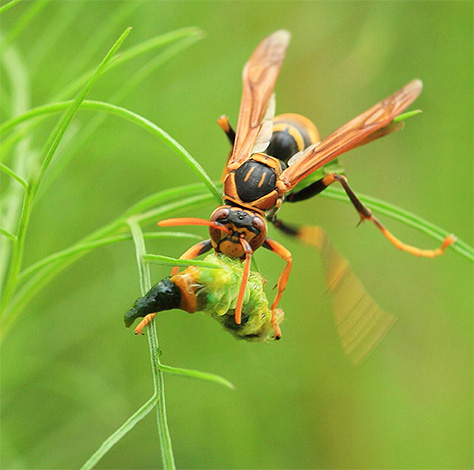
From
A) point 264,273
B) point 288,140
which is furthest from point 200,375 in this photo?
point 264,273

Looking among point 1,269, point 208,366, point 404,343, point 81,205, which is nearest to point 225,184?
point 1,269

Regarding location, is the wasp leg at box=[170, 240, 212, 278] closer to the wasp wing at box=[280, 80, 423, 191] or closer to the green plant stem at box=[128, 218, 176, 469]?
the green plant stem at box=[128, 218, 176, 469]

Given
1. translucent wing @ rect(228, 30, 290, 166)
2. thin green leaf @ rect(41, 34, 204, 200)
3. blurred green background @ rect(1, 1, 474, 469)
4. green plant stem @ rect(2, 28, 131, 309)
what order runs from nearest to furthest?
green plant stem @ rect(2, 28, 131, 309) < thin green leaf @ rect(41, 34, 204, 200) < translucent wing @ rect(228, 30, 290, 166) < blurred green background @ rect(1, 1, 474, 469)

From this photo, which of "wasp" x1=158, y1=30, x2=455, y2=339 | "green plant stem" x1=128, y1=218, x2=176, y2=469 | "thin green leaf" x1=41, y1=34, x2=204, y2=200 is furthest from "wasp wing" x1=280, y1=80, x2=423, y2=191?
"green plant stem" x1=128, y1=218, x2=176, y2=469

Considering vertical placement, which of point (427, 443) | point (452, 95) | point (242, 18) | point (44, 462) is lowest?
point (427, 443)

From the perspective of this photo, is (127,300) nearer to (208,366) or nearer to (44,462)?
(208,366)
